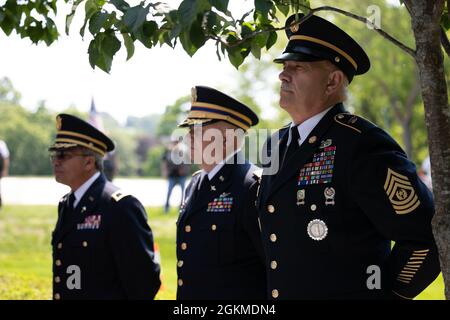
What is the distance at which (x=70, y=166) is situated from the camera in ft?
17.5

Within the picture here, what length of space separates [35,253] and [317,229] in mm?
10307

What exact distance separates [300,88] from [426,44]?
2.54 feet

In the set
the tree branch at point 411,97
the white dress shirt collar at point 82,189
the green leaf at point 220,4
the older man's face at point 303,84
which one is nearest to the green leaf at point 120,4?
the green leaf at point 220,4

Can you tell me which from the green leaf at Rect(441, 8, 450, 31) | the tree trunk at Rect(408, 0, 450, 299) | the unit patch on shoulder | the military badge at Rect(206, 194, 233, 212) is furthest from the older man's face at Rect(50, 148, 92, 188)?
the tree trunk at Rect(408, 0, 450, 299)

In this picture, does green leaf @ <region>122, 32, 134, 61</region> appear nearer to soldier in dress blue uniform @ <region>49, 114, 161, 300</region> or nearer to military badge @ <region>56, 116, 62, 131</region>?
soldier in dress blue uniform @ <region>49, 114, 161, 300</region>

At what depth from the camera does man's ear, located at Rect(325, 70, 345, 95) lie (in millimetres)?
3346

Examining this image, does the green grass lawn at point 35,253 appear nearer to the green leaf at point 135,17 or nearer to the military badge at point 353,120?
the military badge at point 353,120

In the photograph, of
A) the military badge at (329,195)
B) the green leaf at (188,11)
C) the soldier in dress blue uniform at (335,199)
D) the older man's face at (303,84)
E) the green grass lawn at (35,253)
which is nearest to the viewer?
the green leaf at (188,11)

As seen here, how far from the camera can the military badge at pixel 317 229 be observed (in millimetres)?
3090

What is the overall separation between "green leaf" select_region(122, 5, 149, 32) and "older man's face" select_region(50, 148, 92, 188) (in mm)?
2952

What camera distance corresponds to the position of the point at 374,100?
98.6 feet

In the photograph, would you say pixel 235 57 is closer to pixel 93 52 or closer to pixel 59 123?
pixel 93 52

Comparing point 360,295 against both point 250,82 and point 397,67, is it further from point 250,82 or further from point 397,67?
point 250,82
